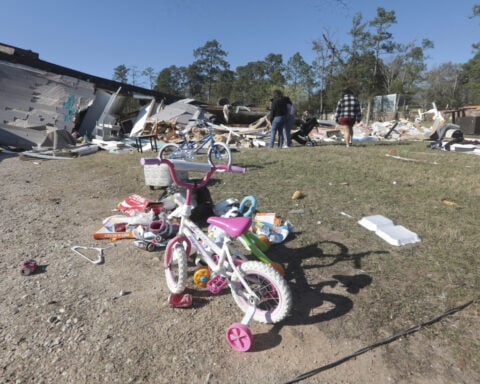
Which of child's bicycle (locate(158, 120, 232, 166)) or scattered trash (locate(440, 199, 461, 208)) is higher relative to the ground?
child's bicycle (locate(158, 120, 232, 166))

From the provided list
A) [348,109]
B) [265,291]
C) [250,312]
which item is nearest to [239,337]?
[250,312]

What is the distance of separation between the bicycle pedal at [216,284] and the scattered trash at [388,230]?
1952 millimetres

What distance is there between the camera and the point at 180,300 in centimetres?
230

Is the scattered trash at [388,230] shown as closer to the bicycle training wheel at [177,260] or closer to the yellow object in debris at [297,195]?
the yellow object in debris at [297,195]

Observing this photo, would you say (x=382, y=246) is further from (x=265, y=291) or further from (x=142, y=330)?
(x=142, y=330)

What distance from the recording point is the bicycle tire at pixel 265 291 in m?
1.92

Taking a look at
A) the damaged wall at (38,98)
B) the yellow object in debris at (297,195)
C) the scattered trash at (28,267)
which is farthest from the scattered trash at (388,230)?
the damaged wall at (38,98)

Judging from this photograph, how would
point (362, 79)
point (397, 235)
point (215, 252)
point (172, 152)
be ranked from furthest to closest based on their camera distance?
point (362, 79) < point (172, 152) < point (397, 235) < point (215, 252)

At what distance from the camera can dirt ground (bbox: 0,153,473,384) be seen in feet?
5.77

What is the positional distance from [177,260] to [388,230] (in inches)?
95.1

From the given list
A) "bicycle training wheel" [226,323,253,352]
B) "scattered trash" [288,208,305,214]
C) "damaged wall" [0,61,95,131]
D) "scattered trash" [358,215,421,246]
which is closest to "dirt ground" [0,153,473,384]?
"bicycle training wheel" [226,323,253,352]

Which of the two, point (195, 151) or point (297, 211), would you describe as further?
point (195, 151)

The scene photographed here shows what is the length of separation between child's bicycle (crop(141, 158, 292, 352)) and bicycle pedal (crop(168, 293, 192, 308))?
45 mm

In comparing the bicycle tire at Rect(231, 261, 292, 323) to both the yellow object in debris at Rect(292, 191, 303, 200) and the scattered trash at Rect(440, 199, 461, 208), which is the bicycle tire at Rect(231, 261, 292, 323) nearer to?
the yellow object in debris at Rect(292, 191, 303, 200)
